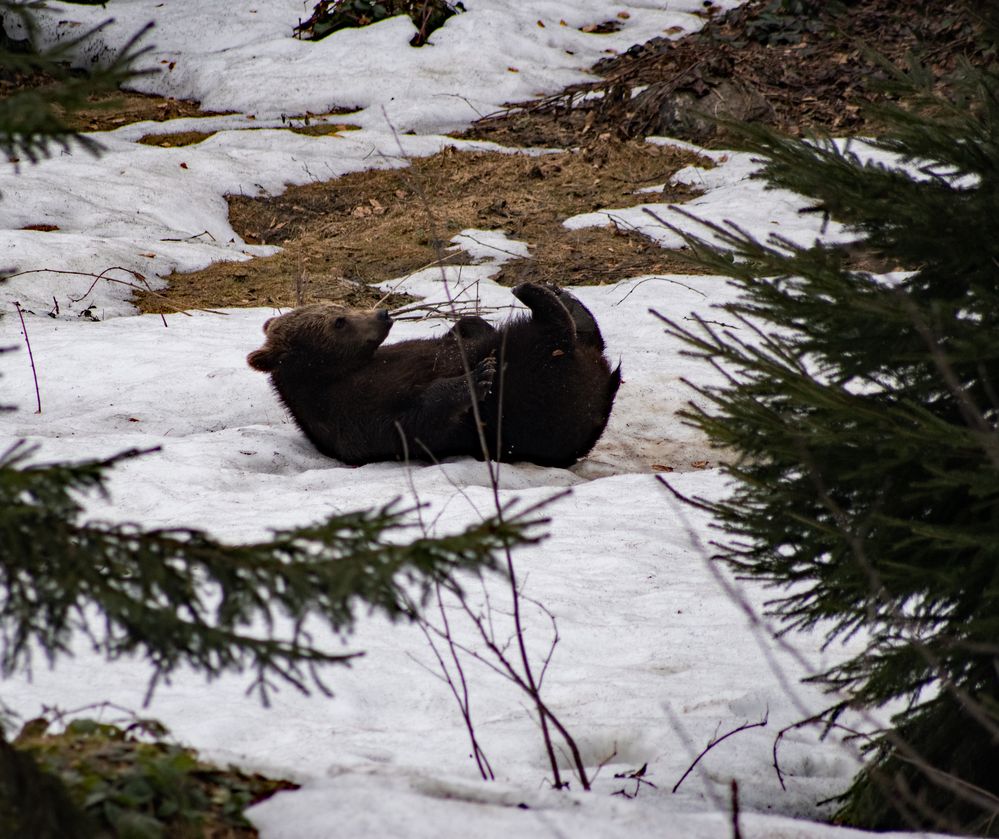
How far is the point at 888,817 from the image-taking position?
2.97 meters

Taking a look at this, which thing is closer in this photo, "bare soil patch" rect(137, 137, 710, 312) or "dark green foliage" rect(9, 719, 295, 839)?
"dark green foliage" rect(9, 719, 295, 839)

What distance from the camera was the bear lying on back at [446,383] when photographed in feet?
21.8

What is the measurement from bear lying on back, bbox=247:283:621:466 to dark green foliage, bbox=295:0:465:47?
12.9m

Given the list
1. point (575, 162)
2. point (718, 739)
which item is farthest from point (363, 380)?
point (575, 162)

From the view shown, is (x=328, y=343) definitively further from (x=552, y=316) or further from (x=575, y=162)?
(x=575, y=162)

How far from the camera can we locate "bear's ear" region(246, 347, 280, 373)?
6957 millimetres

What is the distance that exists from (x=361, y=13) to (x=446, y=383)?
46.5 feet

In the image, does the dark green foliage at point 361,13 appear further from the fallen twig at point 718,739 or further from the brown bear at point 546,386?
the fallen twig at point 718,739

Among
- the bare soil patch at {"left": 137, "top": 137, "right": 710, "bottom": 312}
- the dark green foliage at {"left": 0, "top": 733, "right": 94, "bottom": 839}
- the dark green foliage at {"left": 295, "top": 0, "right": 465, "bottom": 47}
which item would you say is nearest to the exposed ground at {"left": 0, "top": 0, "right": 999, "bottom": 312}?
the bare soil patch at {"left": 137, "top": 137, "right": 710, "bottom": 312}

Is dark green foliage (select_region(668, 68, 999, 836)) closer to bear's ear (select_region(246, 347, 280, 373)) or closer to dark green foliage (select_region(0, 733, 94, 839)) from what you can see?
→ dark green foliage (select_region(0, 733, 94, 839))

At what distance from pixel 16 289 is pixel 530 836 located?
8.71 m


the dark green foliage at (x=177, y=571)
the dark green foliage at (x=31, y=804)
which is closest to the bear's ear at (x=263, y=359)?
the dark green foliage at (x=177, y=571)

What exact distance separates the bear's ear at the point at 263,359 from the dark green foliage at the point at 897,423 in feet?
14.9

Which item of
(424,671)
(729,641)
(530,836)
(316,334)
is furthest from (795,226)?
(530,836)
